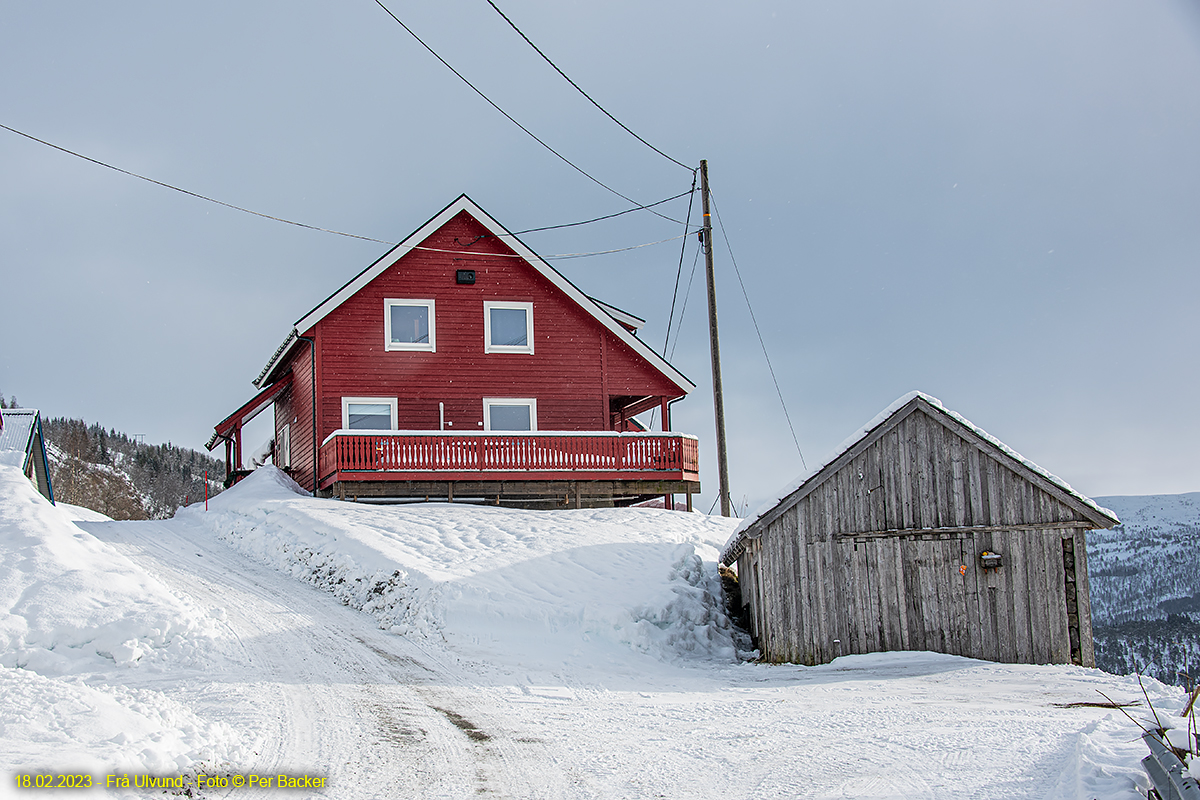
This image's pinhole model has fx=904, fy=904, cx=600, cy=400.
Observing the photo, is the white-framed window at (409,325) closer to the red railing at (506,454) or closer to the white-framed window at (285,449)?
the red railing at (506,454)

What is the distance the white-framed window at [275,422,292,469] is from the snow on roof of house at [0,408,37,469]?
6743 millimetres

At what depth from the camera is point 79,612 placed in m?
10.8

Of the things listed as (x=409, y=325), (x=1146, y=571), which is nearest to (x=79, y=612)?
(x=409, y=325)

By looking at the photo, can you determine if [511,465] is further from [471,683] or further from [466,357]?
[471,683]

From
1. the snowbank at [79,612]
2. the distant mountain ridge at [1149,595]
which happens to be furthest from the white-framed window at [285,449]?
the distant mountain ridge at [1149,595]

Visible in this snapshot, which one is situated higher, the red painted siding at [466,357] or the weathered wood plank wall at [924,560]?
the red painted siding at [466,357]

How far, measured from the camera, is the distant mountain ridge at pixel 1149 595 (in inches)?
4094

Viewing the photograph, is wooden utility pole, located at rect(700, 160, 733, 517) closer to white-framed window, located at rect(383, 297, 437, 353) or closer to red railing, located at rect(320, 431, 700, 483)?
red railing, located at rect(320, 431, 700, 483)

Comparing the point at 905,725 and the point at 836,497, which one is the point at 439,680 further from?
the point at 836,497

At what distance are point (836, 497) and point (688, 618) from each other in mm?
3174

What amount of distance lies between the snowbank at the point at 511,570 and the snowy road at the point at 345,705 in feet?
2.82

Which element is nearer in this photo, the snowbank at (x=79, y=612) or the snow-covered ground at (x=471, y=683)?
the snow-covered ground at (x=471, y=683)

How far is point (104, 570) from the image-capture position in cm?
1230

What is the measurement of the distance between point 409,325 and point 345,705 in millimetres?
16104
